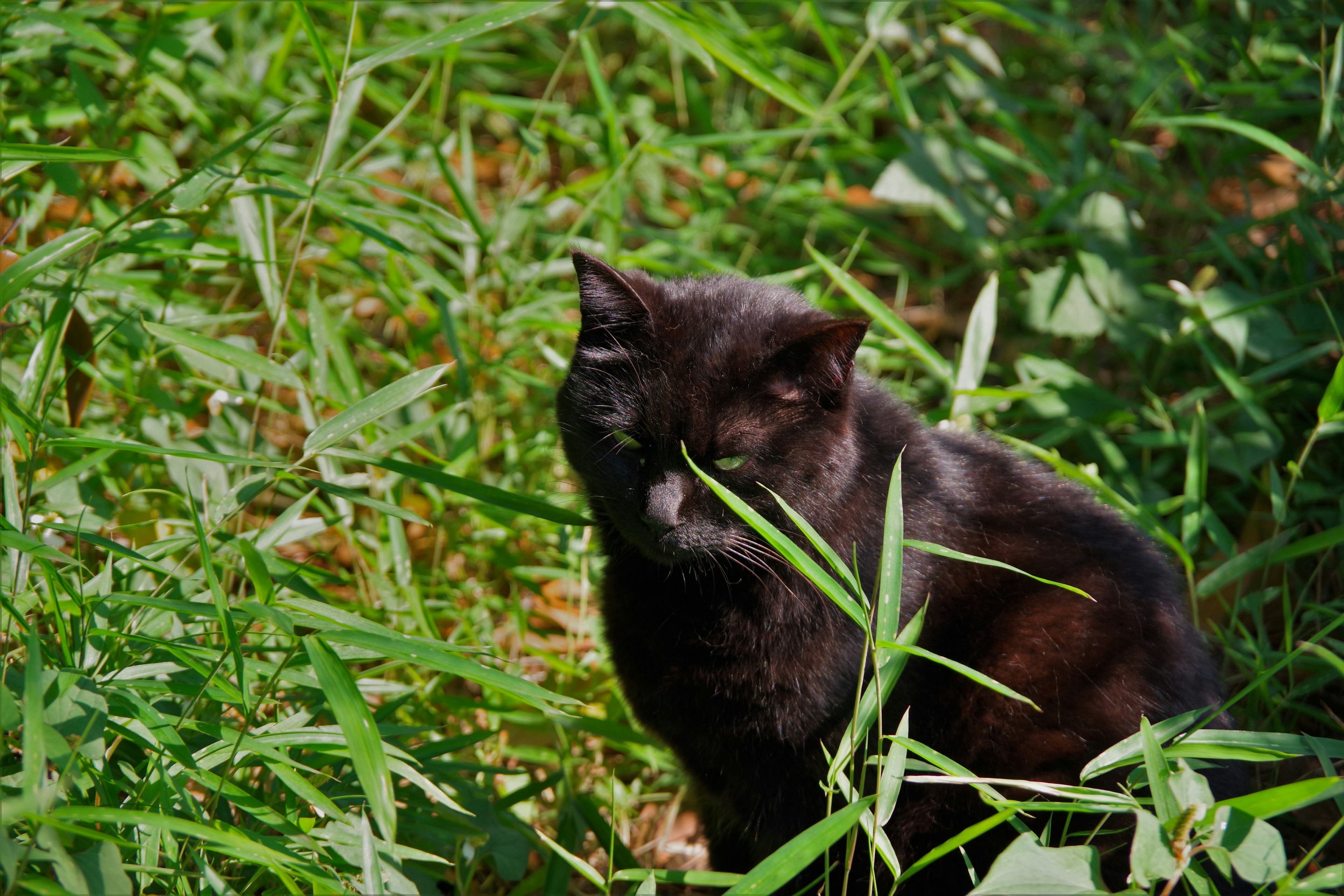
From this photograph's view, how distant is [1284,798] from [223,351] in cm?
166

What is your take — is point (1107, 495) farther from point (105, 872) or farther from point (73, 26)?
point (73, 26)

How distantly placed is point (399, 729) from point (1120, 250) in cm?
212

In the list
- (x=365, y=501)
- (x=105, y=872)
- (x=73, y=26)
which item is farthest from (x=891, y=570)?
(x=73, y=26)

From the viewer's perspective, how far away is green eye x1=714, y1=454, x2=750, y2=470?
4.77 feet

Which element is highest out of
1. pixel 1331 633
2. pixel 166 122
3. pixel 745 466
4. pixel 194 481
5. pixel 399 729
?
pixel 166 122

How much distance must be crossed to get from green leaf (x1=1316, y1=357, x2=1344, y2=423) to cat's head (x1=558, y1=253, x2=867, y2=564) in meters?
0.82

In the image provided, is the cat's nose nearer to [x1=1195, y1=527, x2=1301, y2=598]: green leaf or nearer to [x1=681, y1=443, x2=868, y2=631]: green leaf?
[x1=681, y1=443, x2=868, y2=631]: green leaf

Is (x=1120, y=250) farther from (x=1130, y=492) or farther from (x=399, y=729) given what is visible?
(x=399, y=729)

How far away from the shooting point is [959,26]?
278 centimetres

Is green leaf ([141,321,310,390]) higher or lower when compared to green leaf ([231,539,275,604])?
higher

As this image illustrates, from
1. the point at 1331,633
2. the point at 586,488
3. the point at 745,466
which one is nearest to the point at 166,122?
the point at 586,488

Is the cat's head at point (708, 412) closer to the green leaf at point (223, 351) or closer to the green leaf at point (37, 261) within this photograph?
the green leaf at point (223, 351)

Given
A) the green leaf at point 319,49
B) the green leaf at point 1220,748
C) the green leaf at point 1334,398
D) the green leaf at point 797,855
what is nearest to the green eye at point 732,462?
the green leaf at point 797,855

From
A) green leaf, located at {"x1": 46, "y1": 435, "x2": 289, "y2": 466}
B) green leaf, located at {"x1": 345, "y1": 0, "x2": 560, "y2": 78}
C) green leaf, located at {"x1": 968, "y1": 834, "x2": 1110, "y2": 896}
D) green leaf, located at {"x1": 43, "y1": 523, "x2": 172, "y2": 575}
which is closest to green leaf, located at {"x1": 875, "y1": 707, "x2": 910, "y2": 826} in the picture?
green leaf, located at {"x1": 968, "y1": 834, "x2": 1110, "y2": 896}
